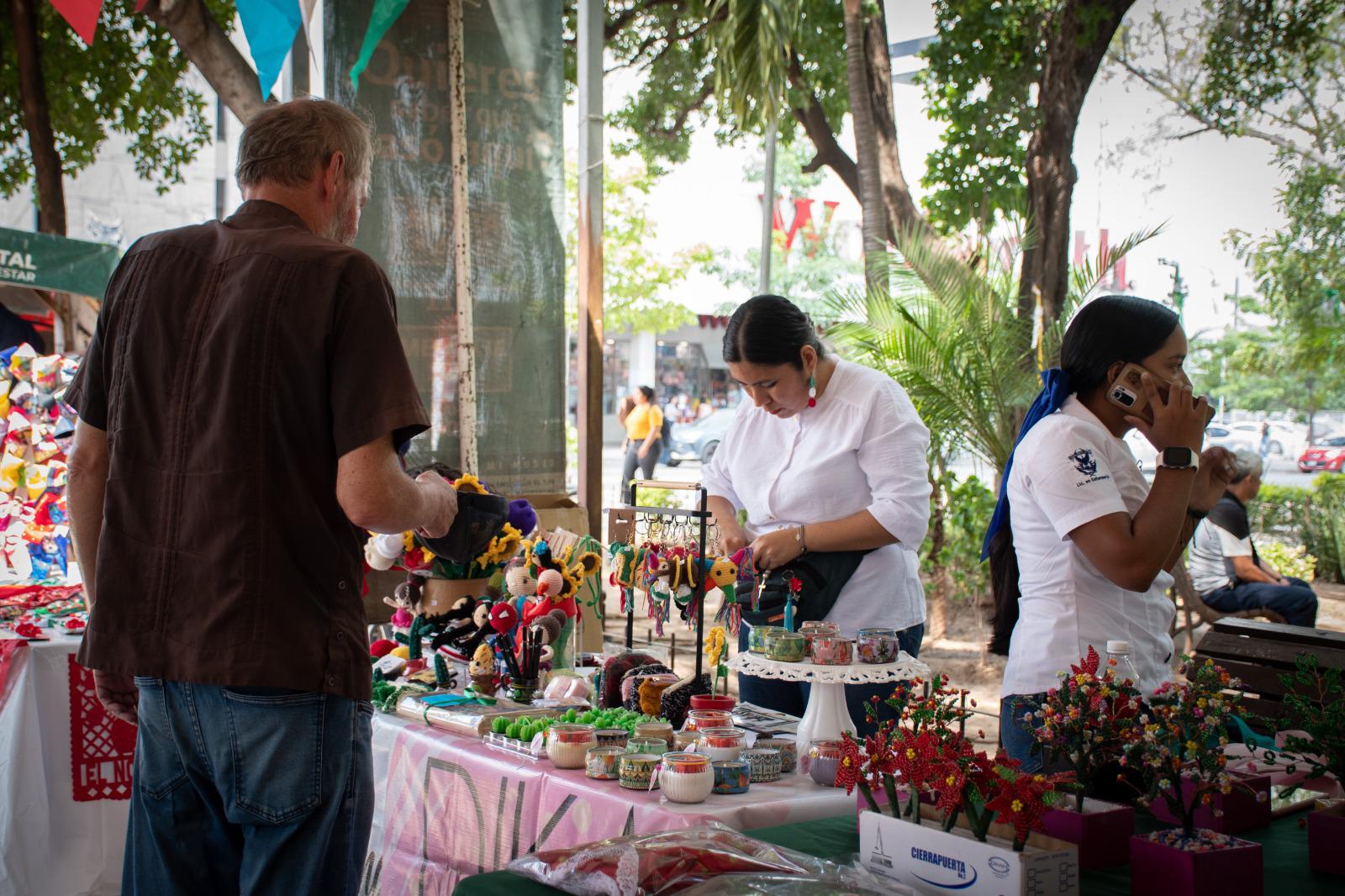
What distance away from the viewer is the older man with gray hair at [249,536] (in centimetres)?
152

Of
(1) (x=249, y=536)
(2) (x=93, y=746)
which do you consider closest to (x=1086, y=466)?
(1) (x=249, y=536)

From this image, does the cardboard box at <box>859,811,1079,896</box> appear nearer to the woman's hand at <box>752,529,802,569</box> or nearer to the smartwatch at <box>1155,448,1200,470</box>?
the smartwatch at <box>1155,448,1200,470</box>

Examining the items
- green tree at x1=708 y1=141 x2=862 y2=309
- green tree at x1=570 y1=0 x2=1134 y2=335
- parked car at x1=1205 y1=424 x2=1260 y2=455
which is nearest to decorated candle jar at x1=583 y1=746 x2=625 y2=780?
green tree at x1=570 y1=0 x2=1134 y2=335

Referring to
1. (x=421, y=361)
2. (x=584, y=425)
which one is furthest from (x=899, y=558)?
(x=584, y=425)

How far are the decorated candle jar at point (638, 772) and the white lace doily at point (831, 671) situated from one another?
0.90 ft

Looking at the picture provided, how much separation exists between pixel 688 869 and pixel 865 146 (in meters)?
7.35

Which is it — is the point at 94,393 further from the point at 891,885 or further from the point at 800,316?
the point at 800,316

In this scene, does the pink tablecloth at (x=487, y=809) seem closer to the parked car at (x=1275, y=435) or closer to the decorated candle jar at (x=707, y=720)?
the decorated candle jar at (x=707, y=720)

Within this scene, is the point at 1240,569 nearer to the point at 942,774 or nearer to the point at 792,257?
the point at 942,774

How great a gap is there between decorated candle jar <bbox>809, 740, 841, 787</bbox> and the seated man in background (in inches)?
196

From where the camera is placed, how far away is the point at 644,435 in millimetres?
11953

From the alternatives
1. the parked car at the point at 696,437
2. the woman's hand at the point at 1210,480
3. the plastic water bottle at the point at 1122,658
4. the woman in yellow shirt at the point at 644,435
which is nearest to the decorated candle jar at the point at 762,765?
the plastic water bottle at the point at 1122,658

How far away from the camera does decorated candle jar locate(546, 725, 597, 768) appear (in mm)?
2040

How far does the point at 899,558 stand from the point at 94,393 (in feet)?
5.88
